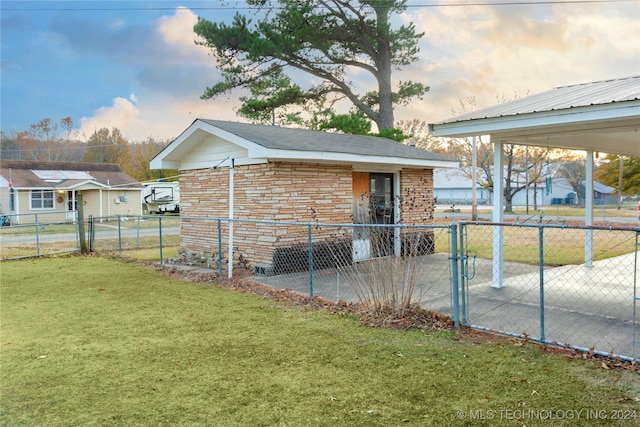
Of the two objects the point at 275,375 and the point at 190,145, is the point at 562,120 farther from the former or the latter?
the point at 190,145

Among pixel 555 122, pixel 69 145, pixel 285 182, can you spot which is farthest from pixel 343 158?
pixel 69 145

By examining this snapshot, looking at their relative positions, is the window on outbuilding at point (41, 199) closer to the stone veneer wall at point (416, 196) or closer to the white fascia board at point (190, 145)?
the white fascia board at point (190, 145)

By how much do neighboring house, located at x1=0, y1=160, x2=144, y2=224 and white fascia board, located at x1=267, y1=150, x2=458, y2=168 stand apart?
21.6 metres

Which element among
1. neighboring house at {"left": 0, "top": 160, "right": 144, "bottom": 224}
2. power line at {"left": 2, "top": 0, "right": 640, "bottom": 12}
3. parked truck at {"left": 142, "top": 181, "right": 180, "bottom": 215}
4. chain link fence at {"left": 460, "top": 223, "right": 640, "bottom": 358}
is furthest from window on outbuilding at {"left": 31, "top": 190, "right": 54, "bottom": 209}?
chain link fence at {"left": 460, "top": 223, "right": 640, "bottom": 358}

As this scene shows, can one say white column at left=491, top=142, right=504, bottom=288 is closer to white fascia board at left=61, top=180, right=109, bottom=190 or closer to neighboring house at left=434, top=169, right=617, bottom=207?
white fascia board at left=61, top=180, right=109, bottom=190

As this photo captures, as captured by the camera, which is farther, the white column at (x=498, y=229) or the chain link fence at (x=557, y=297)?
the white column at (x=498, y=229)

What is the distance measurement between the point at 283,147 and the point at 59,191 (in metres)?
25.5

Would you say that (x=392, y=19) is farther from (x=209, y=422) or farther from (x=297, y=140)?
(x=209, y=422)

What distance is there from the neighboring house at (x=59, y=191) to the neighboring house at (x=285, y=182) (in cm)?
1875

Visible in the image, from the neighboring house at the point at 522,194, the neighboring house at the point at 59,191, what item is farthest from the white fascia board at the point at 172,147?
the neighboring house at the point at 522,194

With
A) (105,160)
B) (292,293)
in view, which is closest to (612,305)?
(292,293)

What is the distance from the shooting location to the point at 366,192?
35.0 feet

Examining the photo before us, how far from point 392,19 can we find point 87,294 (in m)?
18.9

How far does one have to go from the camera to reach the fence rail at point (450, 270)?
4969mm
